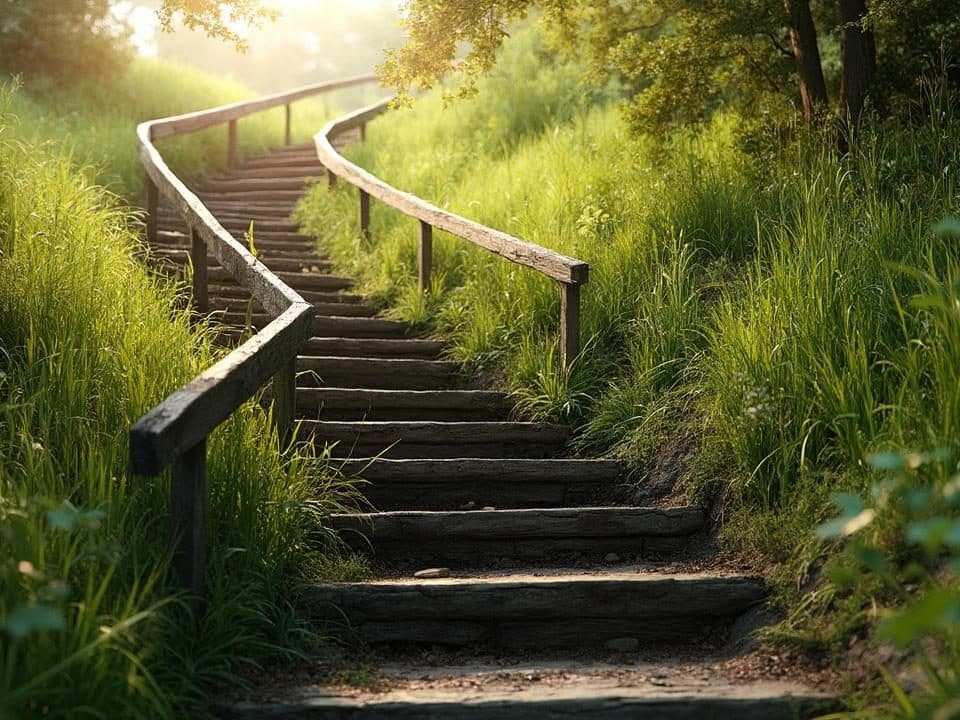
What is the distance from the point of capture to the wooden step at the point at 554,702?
11.4 feet

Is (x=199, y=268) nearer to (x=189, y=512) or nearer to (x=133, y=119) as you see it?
(x=189, y=512)

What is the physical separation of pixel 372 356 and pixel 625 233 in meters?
1.97

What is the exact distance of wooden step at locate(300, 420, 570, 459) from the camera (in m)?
6.06

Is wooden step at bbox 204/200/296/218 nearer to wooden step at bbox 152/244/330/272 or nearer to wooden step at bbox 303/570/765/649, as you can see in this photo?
wooden step at bbox 152/244/330/272

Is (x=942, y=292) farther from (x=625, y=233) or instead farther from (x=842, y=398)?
(x=625, y=233)

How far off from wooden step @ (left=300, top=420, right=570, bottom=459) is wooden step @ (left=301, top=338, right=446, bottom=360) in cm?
159

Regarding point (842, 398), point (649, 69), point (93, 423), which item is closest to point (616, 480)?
point (842, 398)

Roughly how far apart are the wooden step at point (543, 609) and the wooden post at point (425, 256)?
4.28 meters

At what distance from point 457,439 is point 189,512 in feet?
8.53

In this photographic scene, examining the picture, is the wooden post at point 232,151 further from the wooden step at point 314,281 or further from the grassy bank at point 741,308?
the wooden step at point 314,281

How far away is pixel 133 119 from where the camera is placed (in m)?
14.8

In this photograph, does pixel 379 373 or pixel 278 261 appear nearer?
pixel 379 373

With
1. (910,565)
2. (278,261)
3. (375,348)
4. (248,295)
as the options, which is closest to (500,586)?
(910,565)

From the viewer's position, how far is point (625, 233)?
7070 millimetres
